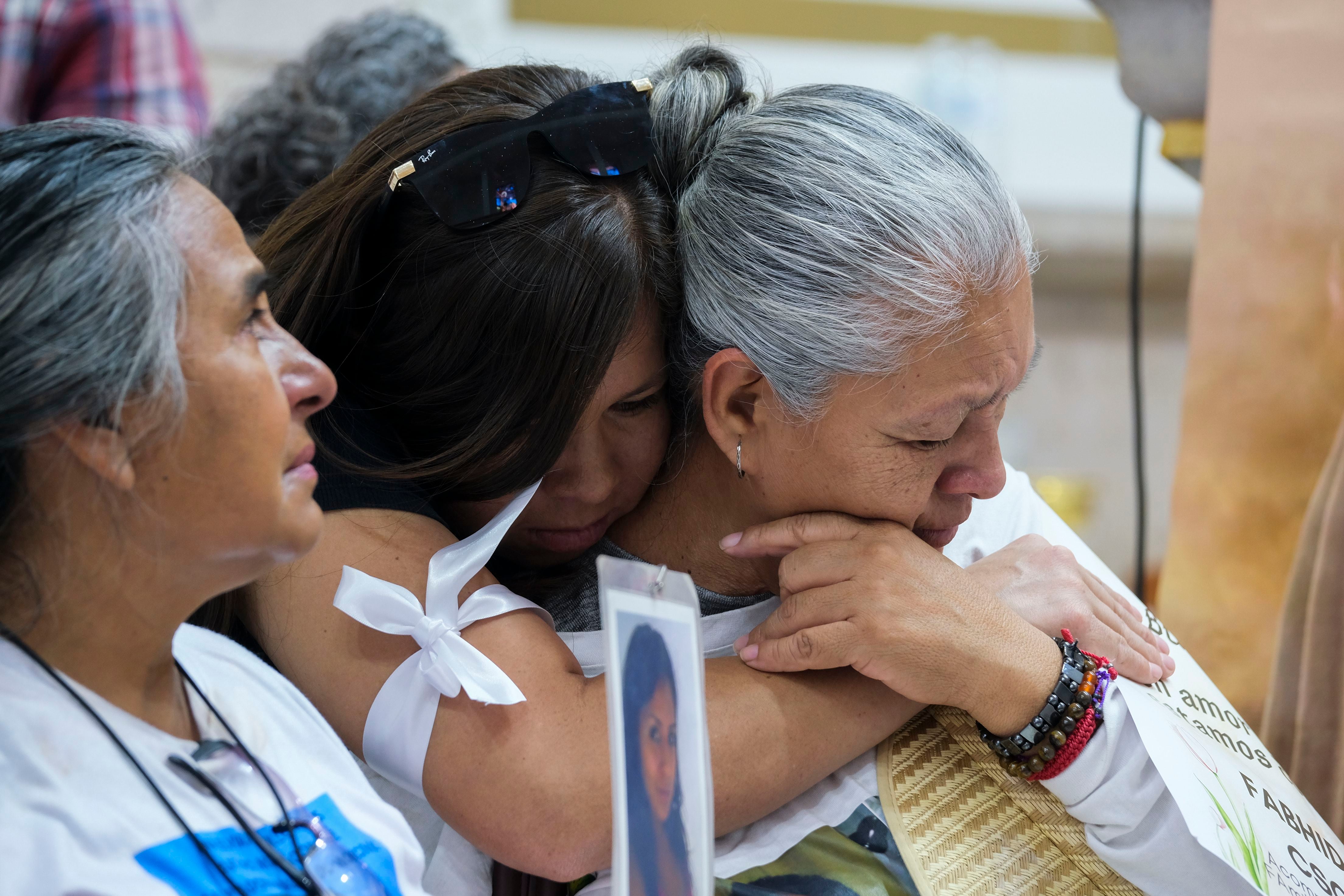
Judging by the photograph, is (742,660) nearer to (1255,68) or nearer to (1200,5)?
(1255,68)

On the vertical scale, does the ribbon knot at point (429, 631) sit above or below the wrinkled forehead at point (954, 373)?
below

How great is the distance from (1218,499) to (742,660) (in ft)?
2.93

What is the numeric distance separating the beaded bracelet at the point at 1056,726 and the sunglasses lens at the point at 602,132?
720 mm

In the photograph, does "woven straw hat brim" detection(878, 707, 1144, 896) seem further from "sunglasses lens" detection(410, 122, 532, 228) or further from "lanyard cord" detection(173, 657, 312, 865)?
"sunglasses lens" detection(410, 122, 532, 228)

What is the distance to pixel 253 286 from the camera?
0.90 m

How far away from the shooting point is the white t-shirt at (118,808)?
2.49 feet

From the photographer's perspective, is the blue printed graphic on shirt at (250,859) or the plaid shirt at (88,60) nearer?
the blue printed graphic on shirt at (250,859)

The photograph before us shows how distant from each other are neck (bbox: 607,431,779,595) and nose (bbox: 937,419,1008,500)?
0.76ft

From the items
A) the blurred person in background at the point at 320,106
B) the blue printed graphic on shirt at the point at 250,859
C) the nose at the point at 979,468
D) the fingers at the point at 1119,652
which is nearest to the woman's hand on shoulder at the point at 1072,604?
the fingers at the point at 1119,652

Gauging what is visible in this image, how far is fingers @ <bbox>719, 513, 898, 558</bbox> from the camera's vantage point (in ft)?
4.34

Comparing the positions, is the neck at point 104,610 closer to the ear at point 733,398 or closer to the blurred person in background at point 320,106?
the ear at point 733,398

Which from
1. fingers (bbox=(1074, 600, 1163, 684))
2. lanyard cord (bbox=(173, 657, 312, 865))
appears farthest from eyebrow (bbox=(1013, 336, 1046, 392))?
lanyard cord (bbox=(173, 657, 312, 865))

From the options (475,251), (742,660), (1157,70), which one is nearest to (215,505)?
(475,251)

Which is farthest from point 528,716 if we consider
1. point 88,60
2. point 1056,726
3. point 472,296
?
point 88,60
